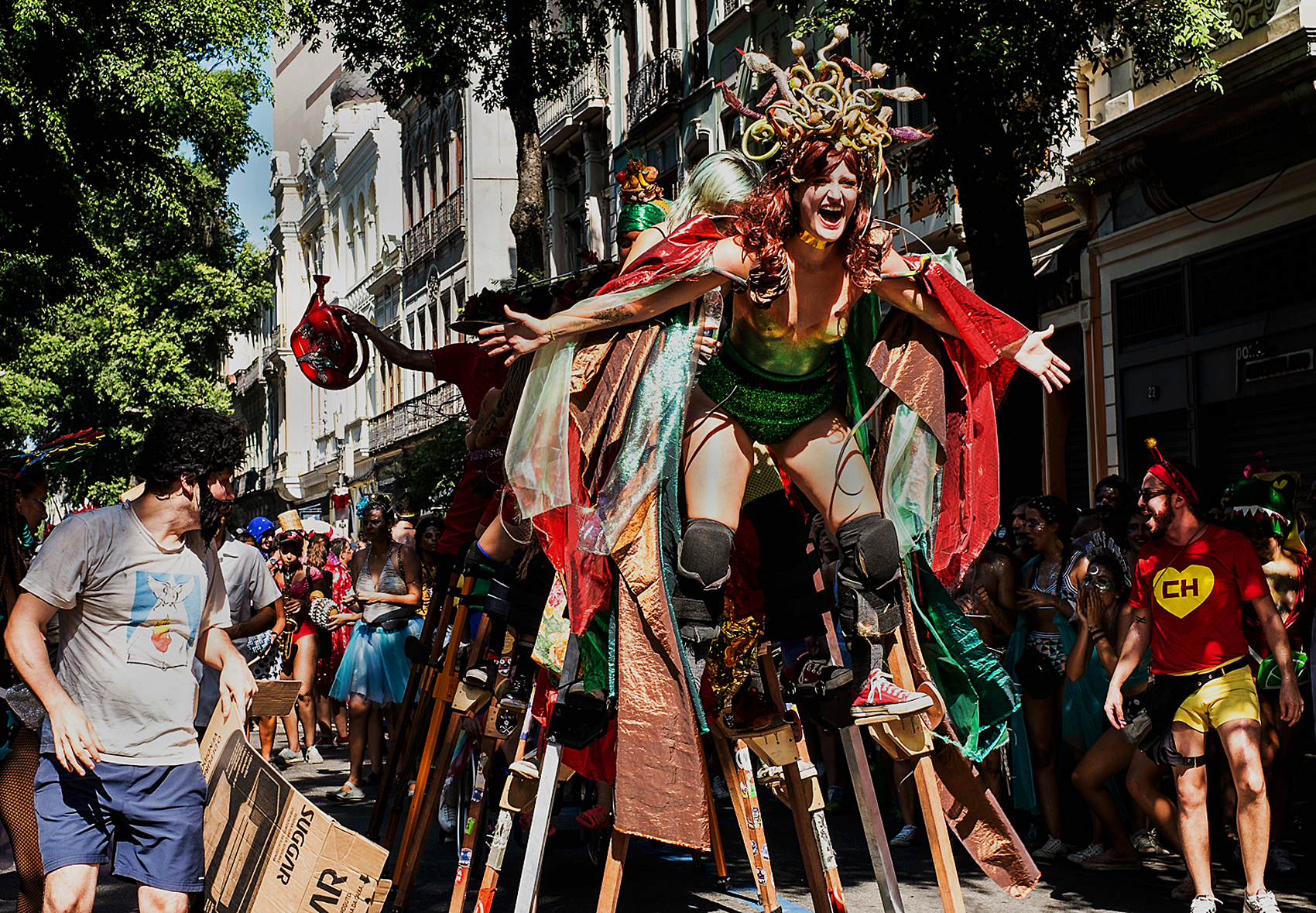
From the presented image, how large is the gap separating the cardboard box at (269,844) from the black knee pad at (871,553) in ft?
5.61

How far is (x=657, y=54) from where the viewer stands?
29062 millimetres

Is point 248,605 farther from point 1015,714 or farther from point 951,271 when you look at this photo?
point 1015,714

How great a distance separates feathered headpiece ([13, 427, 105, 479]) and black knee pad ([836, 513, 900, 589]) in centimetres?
356

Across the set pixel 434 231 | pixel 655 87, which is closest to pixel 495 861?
pixel 655 87

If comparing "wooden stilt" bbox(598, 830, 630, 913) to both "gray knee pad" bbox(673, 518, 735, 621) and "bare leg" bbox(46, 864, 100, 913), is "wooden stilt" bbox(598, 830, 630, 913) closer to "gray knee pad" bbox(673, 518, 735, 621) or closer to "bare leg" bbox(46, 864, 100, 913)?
"gray knee pad" bbox(673, 518, 735, 621)

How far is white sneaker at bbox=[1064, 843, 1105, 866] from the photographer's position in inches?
290

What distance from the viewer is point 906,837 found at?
8133 millimetres

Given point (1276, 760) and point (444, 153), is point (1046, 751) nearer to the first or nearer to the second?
point (1276, 760)

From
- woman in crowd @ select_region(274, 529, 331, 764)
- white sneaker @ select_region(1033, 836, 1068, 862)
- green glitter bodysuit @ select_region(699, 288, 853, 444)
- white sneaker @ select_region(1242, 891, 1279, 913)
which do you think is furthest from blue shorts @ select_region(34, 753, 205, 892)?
woman in crowd @ select_region(274, 529, 331, 764)

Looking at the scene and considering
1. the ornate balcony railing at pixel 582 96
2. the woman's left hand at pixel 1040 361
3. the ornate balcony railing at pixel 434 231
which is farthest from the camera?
the ornate balcony railing at pixel 434 231

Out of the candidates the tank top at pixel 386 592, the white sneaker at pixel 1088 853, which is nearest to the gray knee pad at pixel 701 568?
the white sneaker at pixel 1088 853

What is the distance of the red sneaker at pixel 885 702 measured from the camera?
4.61 meters

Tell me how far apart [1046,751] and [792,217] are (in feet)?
13.7

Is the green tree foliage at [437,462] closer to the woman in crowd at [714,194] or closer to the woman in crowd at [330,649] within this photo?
the woman in crowd at [330,649]
